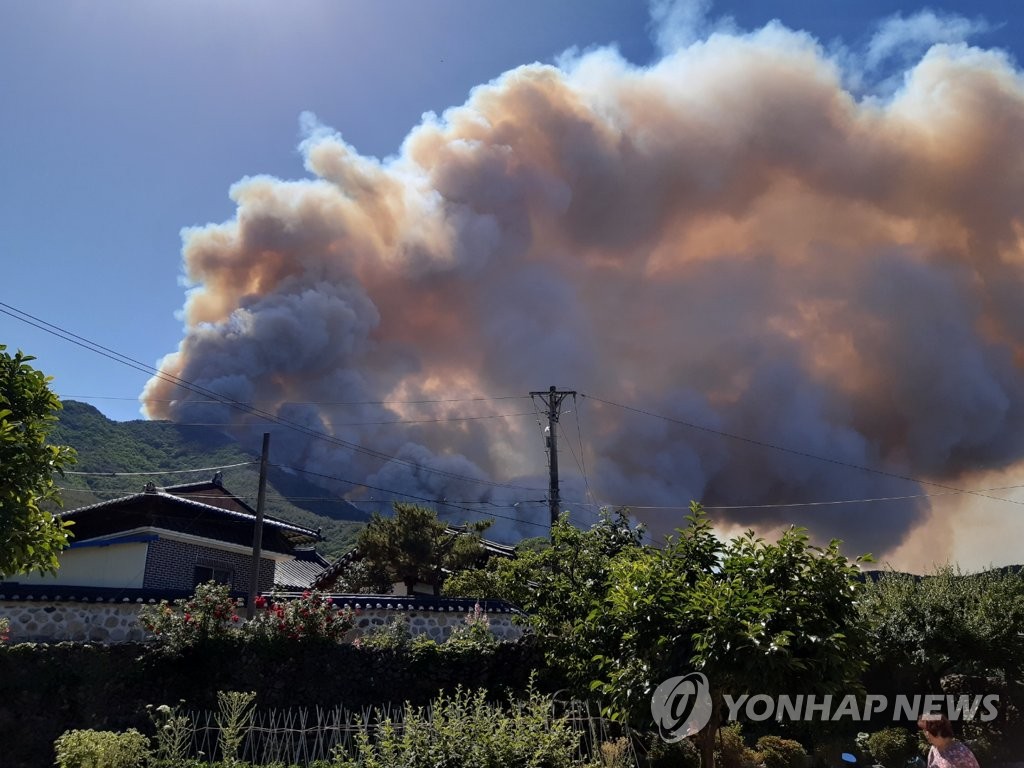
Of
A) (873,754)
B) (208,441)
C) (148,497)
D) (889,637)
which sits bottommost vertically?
(873,754)

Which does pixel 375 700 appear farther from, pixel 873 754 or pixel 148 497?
pixel 148 497

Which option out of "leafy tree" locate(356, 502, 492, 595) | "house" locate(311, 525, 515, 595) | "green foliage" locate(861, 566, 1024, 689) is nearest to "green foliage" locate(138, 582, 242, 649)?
"green foliage" locate(861, 566, 1024, 689)

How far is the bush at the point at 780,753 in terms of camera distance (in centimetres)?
1516

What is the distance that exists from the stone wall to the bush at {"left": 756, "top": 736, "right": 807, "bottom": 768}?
747 cm

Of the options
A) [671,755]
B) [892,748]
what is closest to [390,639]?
[671,755]

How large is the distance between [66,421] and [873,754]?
10183 cm

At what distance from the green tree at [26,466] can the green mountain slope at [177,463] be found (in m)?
68.2

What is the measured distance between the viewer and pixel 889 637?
19484 mm

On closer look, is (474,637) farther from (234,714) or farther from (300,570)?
(300,570)

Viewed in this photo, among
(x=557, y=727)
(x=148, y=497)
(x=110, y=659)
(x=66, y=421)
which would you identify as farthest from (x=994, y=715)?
(x=66, y=421)

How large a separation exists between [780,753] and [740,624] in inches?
331

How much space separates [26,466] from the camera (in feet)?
28.0

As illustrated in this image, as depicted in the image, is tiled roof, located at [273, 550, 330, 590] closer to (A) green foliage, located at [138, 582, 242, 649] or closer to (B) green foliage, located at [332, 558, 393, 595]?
(B) green foliage, located at [332, 558, 393, 595]

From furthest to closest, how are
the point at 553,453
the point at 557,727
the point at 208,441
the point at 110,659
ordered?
the point at 208,441 → the point at 553,453 → the point at 110,659 → the point at 557,727
